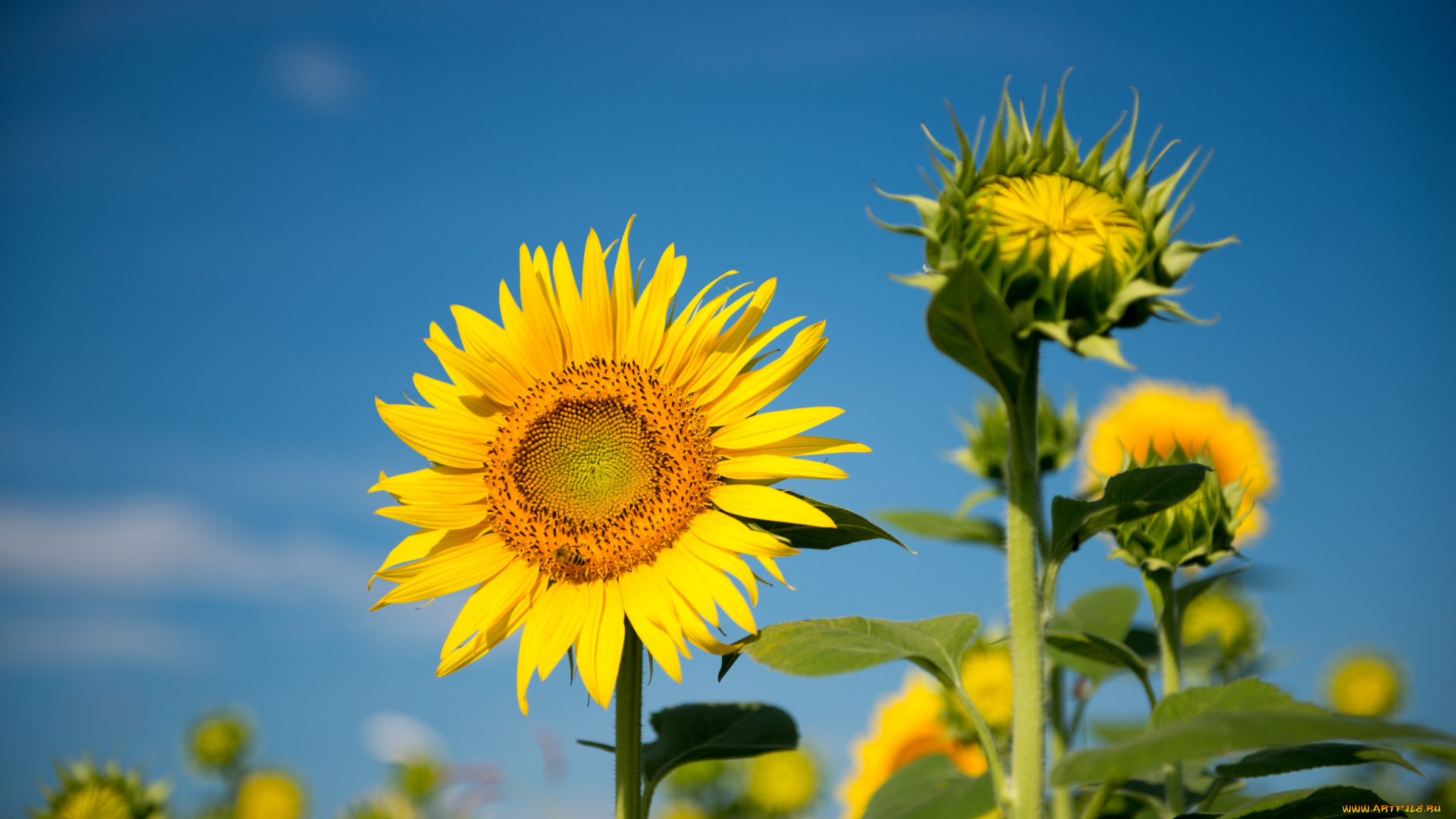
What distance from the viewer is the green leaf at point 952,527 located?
3.25 metres

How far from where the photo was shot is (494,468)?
2.04m

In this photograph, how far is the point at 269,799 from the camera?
5285 mm

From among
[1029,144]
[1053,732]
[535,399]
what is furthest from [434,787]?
[1029,144]

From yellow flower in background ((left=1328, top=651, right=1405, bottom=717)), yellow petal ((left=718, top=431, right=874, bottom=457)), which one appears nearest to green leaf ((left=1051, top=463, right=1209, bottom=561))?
Result: yellow petal ((left=718, top=431, right=874, bottom=457))

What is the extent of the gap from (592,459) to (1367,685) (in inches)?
217

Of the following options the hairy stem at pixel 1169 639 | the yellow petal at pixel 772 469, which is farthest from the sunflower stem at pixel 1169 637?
the yellow petal at pixel 772 469

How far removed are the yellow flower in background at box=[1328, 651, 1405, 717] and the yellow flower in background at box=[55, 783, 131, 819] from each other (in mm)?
5734

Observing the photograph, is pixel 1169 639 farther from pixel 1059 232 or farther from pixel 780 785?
pixel 780 785

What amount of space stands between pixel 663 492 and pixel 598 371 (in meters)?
0.28

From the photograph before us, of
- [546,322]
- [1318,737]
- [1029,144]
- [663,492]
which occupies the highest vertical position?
[1029,144]

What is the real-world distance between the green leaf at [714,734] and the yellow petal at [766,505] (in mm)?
525

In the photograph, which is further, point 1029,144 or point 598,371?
point 598,371

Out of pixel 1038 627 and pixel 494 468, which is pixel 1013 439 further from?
pixel 494 468

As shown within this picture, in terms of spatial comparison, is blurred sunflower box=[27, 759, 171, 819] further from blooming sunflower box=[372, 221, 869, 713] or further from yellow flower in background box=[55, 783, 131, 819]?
blooming sunflower box=[372, 221, 869, 713]
